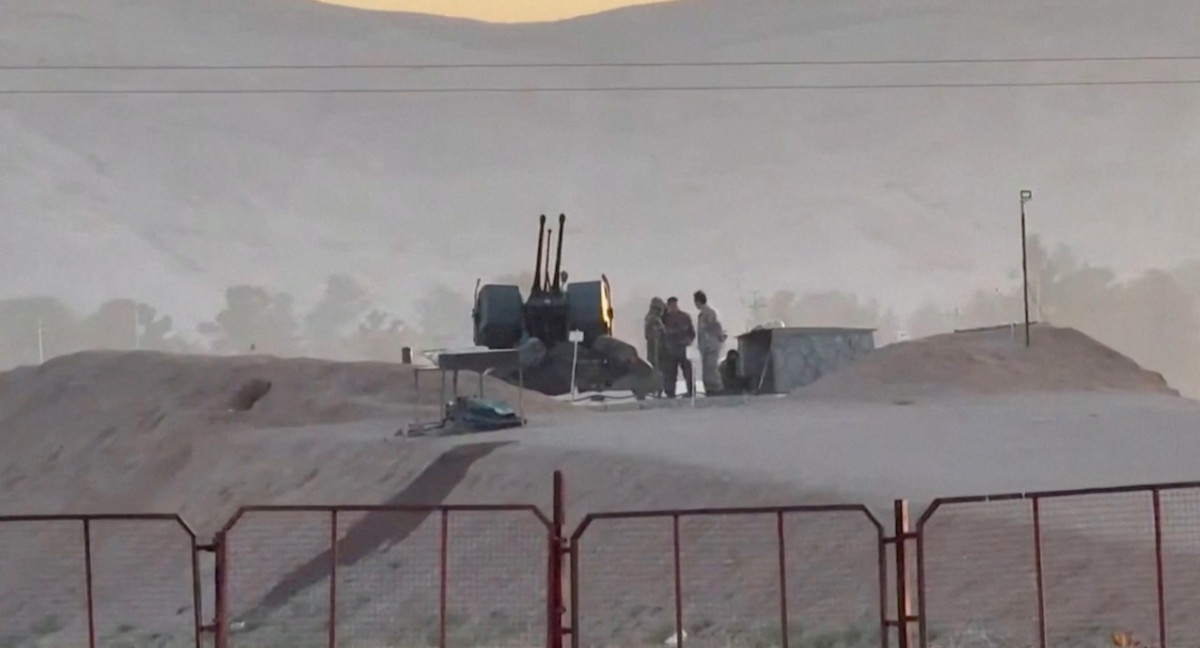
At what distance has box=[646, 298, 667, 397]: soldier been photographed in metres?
32.1

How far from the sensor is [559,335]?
3431 cm

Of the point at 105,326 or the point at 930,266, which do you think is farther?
the point at 930,266

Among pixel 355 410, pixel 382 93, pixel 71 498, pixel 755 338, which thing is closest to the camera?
pixel 71 498

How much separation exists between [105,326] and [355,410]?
196ft

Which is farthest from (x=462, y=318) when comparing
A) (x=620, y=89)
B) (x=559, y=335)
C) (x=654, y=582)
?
(x=654, y=582)

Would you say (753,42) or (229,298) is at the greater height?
(753,42)

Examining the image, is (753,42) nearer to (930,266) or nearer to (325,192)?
(930,266)

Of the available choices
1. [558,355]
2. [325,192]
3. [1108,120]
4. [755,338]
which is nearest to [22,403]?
[558,355]

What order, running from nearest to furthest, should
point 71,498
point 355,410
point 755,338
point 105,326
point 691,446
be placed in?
point 691,446
point 71,498
point 355,410
point 755,338
point 105,326

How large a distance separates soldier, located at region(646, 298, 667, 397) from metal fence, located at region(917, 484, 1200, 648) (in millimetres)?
17178

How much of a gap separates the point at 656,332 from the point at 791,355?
2657 millimetres

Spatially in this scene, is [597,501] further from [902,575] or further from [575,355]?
[575,355]

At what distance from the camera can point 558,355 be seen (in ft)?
111

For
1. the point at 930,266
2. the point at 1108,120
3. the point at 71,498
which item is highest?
the point at 1108,120
